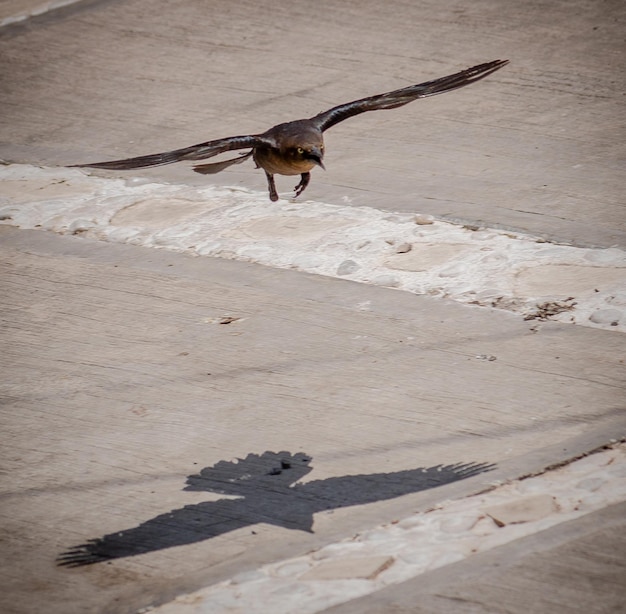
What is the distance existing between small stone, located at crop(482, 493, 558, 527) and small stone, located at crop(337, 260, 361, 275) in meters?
2.59

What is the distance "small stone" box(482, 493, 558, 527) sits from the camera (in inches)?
162

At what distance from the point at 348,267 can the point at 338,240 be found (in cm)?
39

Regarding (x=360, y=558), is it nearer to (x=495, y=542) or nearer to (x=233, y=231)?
(x=495, y=542)

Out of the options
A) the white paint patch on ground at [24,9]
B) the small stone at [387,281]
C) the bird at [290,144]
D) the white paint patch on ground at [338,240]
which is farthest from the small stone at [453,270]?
the white paint patch on ground at [24,9]

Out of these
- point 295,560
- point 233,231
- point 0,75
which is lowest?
point 295,560

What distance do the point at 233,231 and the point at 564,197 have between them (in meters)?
2.31

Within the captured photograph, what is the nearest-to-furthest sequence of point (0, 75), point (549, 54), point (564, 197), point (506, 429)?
point (506, 429) < point (564, 197) < point (549, 54) < point (0, 75)

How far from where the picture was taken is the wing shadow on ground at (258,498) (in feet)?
13.9

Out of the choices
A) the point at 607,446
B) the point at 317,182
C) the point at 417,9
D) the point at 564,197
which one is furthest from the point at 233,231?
the point at 417,9

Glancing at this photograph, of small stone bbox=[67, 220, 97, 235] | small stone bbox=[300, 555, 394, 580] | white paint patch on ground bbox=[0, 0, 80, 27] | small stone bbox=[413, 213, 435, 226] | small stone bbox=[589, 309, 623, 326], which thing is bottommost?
small stone bbox=[300, 555, 394, 580]

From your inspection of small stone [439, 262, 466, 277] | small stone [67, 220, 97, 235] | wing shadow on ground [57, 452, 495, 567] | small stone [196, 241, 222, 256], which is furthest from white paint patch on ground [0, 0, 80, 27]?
wing shadow on ground [57, 452, 495, 567]

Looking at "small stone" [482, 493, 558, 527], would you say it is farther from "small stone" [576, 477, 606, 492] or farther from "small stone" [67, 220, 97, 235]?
"small stone" [67, 220, 97, 235]

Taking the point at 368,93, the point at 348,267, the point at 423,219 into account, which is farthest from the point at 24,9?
the point at 348,267

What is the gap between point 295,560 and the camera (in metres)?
4.02
